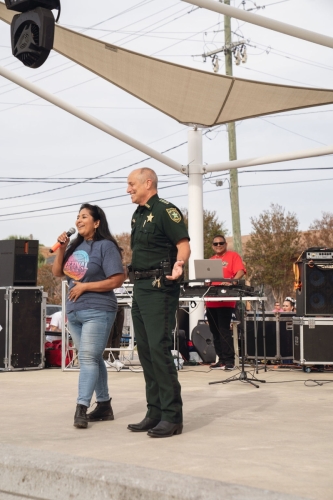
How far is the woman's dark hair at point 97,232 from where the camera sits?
22.7ft

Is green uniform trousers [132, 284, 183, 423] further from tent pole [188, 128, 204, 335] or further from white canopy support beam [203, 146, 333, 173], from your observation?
tent pole [188, 128, 204, 335]

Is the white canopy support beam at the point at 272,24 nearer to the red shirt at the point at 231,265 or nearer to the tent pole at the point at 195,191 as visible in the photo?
the red shirt at the point at 231,265

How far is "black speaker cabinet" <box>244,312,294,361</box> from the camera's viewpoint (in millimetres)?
13734

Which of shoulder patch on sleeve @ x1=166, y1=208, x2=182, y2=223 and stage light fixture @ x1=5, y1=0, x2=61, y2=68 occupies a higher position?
stage light fixture @ x1=5, y1=0, x2=61, y2=68

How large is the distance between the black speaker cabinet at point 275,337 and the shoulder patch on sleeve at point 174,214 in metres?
7.91

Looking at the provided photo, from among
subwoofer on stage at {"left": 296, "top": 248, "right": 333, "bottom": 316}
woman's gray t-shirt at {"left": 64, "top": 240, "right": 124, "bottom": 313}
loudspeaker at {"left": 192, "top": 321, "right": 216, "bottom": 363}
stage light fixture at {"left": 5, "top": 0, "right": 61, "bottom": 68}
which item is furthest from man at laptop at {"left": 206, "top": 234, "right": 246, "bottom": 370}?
stage light fixture at {"left": 5, "top": 0, "right": 61, "bottom": 68}

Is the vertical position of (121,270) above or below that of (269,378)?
above

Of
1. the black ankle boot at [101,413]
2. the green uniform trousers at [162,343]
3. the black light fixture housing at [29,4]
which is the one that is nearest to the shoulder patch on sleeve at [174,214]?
the green uniform trousers at [162,343]

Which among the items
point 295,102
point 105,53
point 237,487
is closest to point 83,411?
point 237,487

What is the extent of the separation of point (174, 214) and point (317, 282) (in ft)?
21.2

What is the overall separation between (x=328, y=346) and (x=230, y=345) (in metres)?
1.45

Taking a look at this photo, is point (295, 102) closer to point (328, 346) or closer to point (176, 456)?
point (328, 346)

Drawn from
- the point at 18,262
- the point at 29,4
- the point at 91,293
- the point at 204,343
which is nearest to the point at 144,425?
the point at 91,293

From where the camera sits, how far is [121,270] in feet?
22.2
